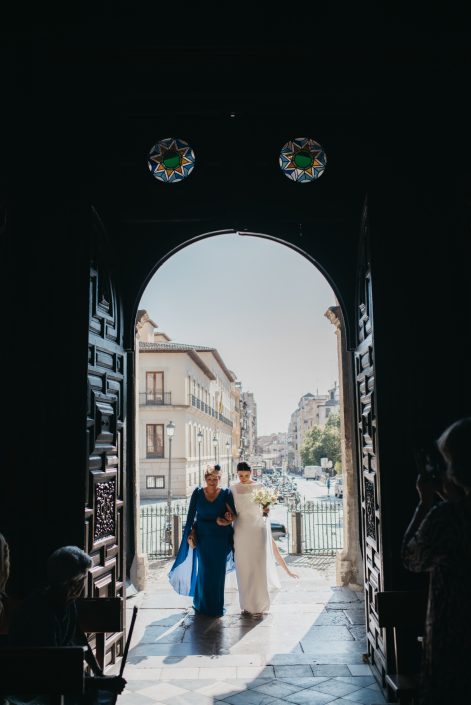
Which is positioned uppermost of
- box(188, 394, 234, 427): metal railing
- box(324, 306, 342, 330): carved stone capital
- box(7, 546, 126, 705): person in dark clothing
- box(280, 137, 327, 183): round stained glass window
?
box(280, 137, 327, 183): round stained glass window

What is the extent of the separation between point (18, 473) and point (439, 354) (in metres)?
3.26

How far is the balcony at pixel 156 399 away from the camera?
34.0 m

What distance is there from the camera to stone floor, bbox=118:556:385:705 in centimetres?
420

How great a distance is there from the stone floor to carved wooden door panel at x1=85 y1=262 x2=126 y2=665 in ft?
1.67

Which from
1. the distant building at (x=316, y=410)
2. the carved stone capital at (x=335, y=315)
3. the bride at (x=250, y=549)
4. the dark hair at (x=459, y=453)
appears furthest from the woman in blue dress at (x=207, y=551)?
the distant building at (x=316, y=410)

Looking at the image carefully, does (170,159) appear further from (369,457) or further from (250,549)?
(250,549)

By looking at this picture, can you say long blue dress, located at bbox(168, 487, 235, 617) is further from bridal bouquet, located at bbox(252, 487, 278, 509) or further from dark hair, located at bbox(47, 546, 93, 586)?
dark hair, located at bbox(47, 546, 93, 586)

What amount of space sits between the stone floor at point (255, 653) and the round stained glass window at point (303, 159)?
4.25m

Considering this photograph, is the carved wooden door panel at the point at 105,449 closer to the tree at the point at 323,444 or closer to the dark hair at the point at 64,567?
the dark hair at the point at 64,567

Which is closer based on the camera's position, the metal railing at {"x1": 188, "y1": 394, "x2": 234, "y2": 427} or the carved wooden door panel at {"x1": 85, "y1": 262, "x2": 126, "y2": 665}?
the carved wooden door panel at {"x1": 85, "y1": 262, "x2": 126, "y2": 665}

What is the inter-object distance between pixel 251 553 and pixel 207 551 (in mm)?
532

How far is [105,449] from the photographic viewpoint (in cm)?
475

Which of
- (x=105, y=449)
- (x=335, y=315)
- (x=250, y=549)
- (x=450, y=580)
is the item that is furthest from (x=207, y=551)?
(x=450, y=580)

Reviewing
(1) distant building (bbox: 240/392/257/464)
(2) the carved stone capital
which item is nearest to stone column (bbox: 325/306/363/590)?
(2) the carved stone capital
